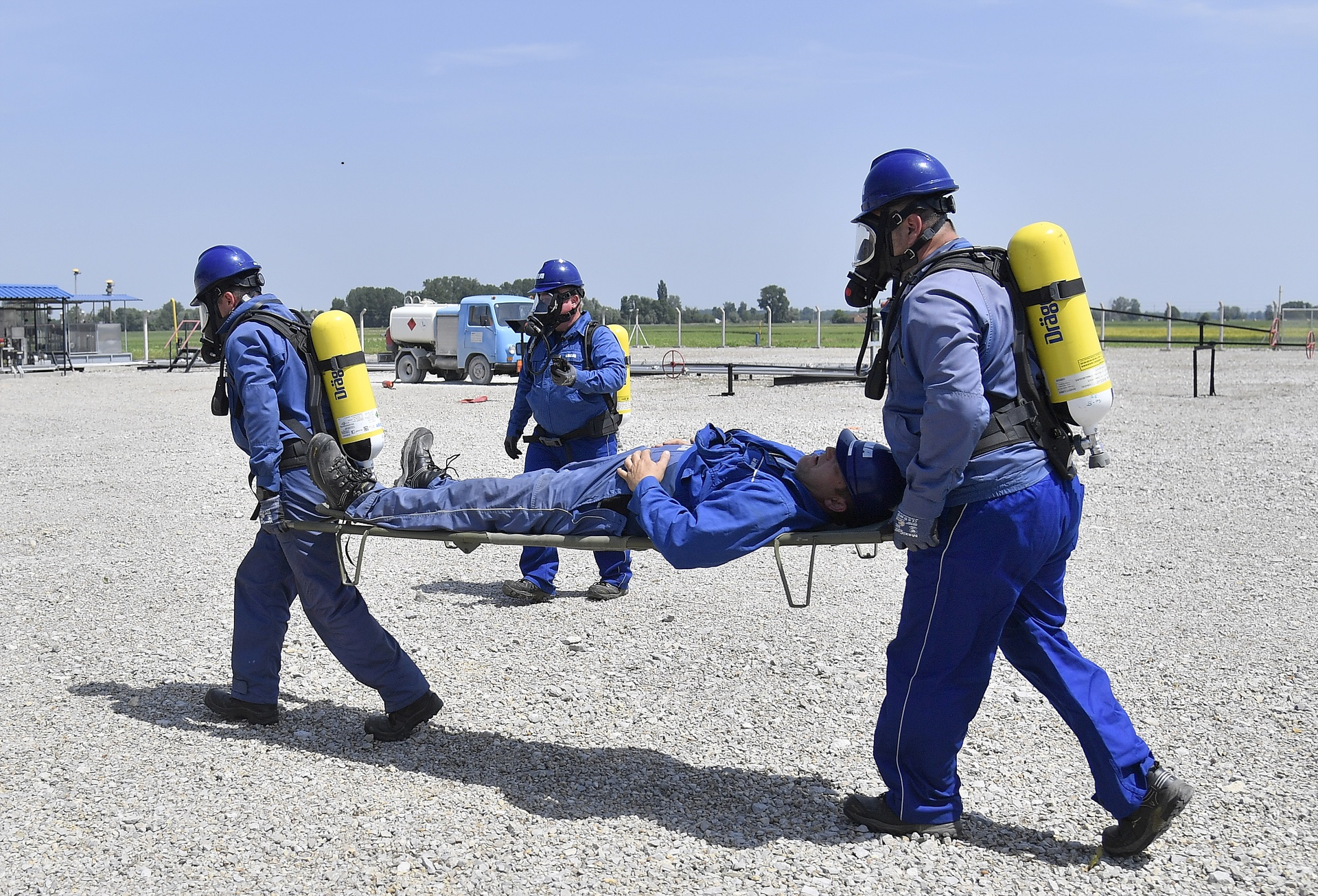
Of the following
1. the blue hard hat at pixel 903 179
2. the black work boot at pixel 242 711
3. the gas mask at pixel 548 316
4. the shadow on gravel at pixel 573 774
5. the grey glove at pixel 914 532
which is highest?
the blue hard hat at pixel 903 179

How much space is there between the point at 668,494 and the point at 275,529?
5.98 feet

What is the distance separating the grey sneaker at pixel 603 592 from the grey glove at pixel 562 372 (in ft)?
4.52

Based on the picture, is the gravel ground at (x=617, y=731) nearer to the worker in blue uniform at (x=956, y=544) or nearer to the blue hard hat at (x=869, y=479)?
the worker in blue uniform at (x=956, y=544)

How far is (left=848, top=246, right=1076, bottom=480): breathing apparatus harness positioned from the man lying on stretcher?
50 cm

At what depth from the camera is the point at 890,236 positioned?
Answer: 406 cm

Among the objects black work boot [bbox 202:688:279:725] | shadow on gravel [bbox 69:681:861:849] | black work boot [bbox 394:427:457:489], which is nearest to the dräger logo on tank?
shadow on gravel [bbox 69:681:861:849]

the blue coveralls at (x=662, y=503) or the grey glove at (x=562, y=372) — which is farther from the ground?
the grey glove at (x=562, y=372)

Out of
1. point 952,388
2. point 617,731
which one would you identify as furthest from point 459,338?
point 952,388

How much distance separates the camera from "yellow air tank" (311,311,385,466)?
518cm

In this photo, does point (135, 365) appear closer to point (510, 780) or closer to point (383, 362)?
point (383, 362)

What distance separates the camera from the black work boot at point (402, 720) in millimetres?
5156

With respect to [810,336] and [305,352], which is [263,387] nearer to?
[305,352]

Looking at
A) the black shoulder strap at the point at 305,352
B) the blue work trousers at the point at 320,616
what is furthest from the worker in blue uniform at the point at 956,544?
the black shoulder strap at the point at 305,352

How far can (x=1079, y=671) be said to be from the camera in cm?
397
